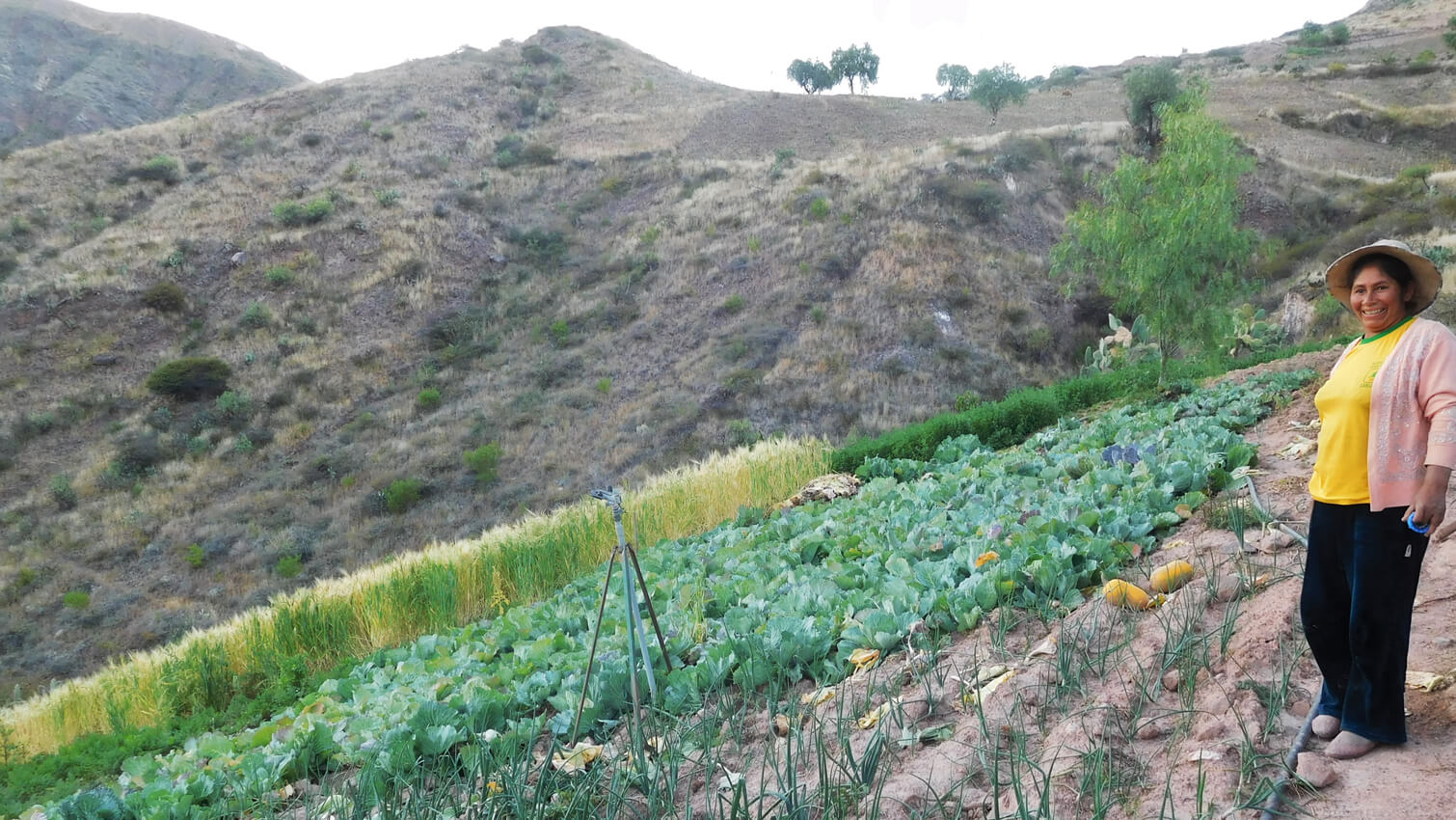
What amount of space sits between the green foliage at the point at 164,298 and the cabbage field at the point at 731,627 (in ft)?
95.0

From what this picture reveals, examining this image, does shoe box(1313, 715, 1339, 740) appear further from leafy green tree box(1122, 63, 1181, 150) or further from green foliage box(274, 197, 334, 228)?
green foliage box(274, 197, 334, 228)

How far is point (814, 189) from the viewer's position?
32.3 metres

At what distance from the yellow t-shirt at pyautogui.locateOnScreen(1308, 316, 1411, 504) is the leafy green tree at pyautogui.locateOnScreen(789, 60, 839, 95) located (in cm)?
6782

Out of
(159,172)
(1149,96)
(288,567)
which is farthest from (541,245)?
(1149,96)

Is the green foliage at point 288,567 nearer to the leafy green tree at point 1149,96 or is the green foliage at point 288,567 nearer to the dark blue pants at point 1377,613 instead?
the dark blue pants at point 1377,613

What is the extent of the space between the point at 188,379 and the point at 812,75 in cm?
5417

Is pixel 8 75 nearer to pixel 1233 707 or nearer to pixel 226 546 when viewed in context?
pixel 226 546

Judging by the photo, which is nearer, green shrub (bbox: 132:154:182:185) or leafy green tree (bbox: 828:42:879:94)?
green shrub (bbox: 132:154:182:185)

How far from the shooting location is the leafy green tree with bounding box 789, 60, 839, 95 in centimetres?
6412

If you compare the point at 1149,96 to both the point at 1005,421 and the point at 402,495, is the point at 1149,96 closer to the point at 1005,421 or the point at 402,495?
the point at 1005,421

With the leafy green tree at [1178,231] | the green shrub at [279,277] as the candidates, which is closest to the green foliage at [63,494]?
the green shrub at [279,277]

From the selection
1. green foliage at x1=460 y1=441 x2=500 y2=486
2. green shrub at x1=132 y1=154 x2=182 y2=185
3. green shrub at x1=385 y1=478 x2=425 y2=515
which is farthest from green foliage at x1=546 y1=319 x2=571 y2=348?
green shrub at x1=132 y1=154 x2=182 y2=185

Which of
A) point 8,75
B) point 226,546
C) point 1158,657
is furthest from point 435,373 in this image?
point 8,75

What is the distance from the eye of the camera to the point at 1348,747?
224 centimetres
